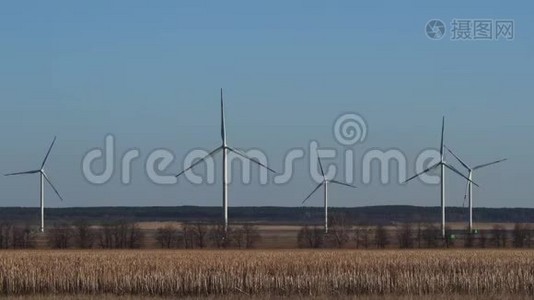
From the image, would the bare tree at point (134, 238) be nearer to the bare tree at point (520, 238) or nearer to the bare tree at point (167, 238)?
the bare tree at point (167, 238)

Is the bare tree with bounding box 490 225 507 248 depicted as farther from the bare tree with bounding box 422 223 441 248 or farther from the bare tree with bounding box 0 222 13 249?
the bare tree with bounding box 0 222 13 249

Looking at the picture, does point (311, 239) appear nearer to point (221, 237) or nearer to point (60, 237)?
point (221, 237)

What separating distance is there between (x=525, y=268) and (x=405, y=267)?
521 centimetres

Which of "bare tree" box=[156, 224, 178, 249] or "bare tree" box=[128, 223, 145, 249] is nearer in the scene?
"bare tree" box=[156, 224, 178, 249]

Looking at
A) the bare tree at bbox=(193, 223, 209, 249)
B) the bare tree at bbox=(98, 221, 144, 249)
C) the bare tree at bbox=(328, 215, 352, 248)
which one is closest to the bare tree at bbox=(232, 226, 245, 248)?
the bare tree at bbox=(193, 223, 209, 249)

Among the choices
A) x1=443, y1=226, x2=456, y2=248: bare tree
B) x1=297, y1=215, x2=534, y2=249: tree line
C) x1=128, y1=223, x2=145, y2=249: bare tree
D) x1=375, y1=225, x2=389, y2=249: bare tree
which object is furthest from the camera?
x1=128, y1=223, x2=145, y2=249: bare tree

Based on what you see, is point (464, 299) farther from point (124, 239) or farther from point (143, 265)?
point (124, 239)

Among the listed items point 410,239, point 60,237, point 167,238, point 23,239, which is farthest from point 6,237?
point 410,239

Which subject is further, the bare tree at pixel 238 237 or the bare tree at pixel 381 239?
the bare tree at pixel 381 239

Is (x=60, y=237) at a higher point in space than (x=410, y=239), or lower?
higher

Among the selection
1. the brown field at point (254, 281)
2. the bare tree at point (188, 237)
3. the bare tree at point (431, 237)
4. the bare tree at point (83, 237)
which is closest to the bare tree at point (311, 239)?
the bare tree at point (431, 237)

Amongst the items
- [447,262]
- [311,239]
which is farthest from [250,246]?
[447,262]

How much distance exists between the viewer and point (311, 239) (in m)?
136

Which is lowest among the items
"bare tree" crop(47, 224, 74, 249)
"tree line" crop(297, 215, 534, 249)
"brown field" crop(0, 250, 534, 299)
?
"tree line" crop(297, 215, 534, 249)
